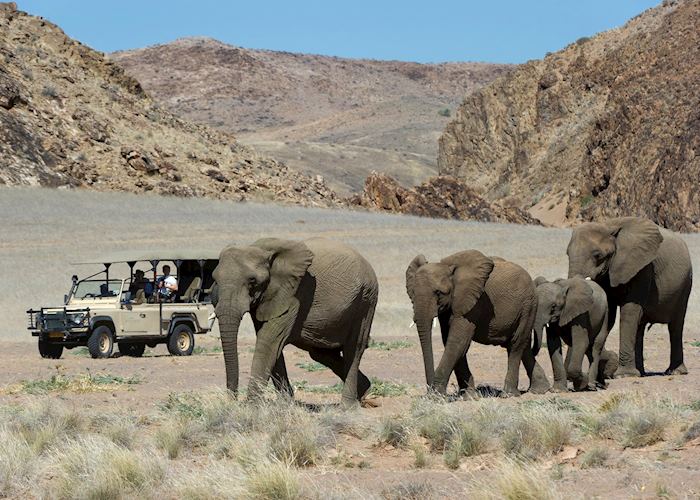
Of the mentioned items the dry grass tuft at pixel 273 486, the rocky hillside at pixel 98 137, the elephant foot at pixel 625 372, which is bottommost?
the elephant foot at pixel 625 372

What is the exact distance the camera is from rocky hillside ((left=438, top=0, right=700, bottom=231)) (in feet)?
221

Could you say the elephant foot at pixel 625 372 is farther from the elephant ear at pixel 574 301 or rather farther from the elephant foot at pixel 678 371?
the elephant ear at pixel 574 301

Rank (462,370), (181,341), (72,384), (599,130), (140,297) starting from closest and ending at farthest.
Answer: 1. (462,370)
2. (72,384)
3. (140,297)
4. (181,341)
5. (599,130)

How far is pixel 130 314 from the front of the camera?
86.6 ft

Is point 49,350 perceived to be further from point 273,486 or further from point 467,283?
point 273,486

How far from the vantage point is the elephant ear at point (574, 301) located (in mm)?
17516

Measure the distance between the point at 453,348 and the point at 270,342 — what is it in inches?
100

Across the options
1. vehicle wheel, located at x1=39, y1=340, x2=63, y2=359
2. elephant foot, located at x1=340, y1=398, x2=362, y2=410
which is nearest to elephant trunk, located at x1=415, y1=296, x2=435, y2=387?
elephant foot, located at x1=340, y1=398, x2=362, y2=410

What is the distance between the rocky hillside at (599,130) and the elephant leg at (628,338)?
4389 centimetres

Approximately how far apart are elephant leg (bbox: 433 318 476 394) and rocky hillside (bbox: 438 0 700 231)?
160 feet

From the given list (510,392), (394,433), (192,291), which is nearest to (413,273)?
→ (510,392)

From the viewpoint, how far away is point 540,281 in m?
17.8

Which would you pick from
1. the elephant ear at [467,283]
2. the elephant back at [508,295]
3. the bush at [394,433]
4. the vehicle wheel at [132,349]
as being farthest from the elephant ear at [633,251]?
the vehicle wheel at [132,349]

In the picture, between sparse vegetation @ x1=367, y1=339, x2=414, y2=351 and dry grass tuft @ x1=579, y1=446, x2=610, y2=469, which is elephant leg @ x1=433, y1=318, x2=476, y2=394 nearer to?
dry grass tuft @ x1=579, y1=446, x2=610, y2=469
